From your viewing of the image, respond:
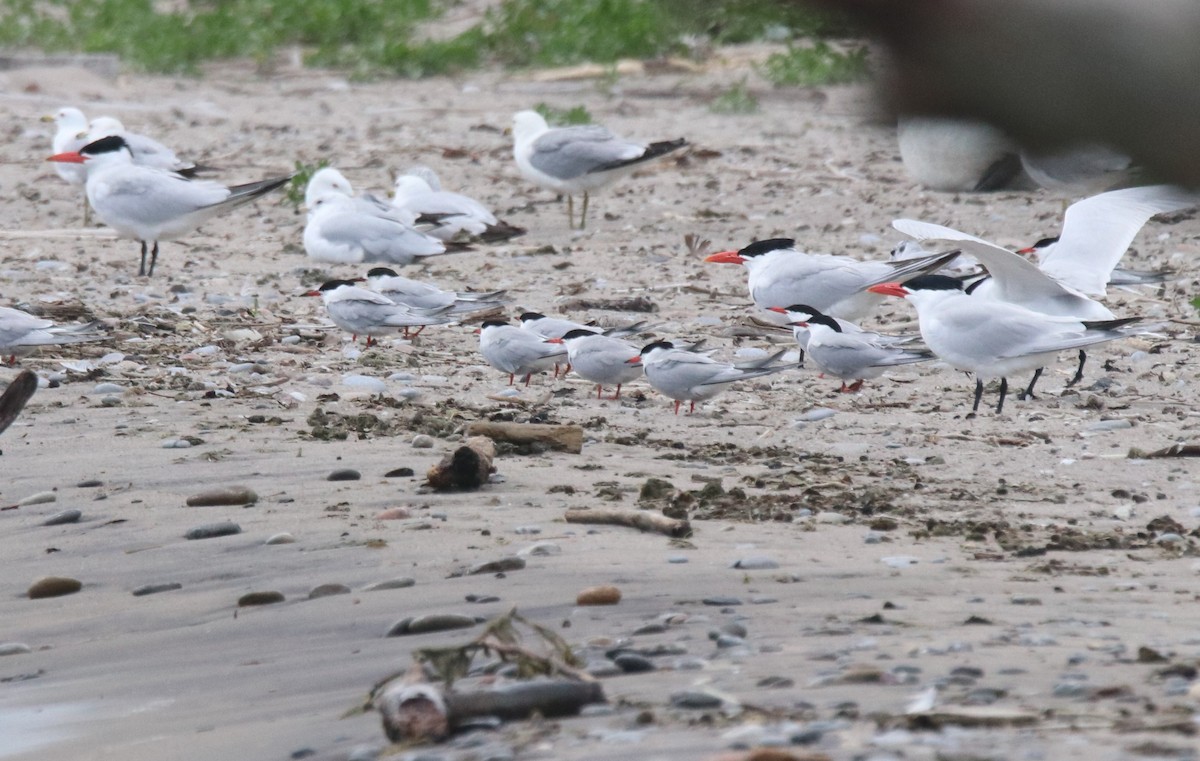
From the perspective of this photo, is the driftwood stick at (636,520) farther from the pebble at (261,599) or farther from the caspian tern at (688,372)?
the caspian tern at (688,372)

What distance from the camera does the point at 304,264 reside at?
28.9ft

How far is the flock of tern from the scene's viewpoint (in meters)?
5.75

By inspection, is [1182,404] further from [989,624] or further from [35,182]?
[35,182]

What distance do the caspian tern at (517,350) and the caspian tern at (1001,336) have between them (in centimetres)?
150

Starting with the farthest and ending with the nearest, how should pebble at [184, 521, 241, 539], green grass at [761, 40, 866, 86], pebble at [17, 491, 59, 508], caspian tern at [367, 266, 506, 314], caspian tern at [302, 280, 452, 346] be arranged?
1. green grass at [761, 40, 866, 86]
2. caspian tern at [367, 266, 506, 314]
3. caspian tern at [302, 280, 452, 346]
4. pebble at [17, 491, 59, 508]
5. pebble at [184, 521, 241, 539]

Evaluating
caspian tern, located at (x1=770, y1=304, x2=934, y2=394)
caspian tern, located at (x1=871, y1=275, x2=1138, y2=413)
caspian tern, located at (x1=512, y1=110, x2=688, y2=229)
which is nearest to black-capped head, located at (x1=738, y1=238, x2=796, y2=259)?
caspian tern, located at (x1=770, y1=304, x2=934, y2=394)

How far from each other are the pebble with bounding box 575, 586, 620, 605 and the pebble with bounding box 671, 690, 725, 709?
0.75 m

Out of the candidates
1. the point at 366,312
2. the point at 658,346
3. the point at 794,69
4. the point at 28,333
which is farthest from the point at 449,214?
the point at 794,69

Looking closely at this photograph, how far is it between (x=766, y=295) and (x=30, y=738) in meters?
4.72

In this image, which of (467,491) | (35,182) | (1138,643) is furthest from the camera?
(35,182)

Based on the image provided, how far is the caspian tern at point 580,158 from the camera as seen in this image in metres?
9.75

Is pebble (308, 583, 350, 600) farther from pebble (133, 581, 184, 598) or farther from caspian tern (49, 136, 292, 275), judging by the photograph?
caspian tern (49, 136, 292, 275)

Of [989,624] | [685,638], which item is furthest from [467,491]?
[989,624]

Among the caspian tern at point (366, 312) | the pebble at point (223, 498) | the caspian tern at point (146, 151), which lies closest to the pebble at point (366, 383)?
the caspian tern at point (366, 312)
